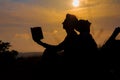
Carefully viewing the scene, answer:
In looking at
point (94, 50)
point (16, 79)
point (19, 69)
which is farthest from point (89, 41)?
point (19, 69)

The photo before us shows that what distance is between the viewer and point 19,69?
1747 centimetres

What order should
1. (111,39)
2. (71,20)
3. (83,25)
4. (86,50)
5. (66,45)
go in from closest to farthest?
(111,39), (86,50), (83,25), (66,45), (71,20)

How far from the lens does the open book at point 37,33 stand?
10584mm

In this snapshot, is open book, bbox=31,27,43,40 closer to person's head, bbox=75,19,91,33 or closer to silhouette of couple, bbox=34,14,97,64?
silhouette of couple, bbox=34,14,97,64

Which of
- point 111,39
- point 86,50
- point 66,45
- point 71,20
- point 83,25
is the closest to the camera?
point 111,39

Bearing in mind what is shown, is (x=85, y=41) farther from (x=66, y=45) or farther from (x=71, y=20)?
(x=71, y=20)

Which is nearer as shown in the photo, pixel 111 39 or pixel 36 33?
pixel 111 39

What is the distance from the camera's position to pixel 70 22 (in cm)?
1107

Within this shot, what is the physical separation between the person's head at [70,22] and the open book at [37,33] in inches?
33.3

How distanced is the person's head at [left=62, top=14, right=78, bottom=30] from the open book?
846 millimetres

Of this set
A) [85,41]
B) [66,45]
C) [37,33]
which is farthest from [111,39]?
[37,33]

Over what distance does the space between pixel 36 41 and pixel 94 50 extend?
152 cm

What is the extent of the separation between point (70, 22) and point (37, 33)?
1.00 meters

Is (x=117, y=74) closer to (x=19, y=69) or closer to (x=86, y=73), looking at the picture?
(x=86, y=73)
